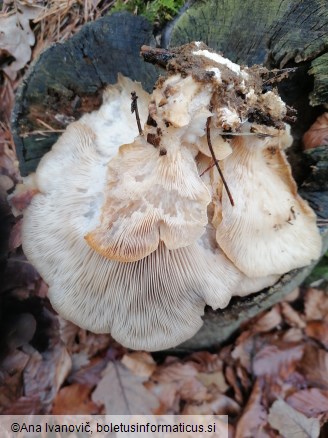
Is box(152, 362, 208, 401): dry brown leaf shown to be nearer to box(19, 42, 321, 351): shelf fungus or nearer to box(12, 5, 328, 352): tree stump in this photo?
box(12, 5, 328, 352): tree stump

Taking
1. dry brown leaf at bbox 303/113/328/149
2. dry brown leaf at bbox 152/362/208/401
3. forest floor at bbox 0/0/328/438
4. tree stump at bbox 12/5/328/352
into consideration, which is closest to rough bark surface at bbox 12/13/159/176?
tree stump at bbox 12/5/328/352

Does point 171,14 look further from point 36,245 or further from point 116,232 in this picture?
point 36,245

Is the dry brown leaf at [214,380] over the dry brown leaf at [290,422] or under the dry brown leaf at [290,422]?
over

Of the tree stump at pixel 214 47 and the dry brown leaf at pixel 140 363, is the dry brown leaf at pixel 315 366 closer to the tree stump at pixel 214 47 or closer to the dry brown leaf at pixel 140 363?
the tree stump at pixel 214 47

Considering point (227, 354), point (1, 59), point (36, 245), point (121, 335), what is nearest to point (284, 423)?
point (227, 354)

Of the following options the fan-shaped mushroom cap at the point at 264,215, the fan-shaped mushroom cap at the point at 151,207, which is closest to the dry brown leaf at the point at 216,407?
the fan-shaped mushroom cap at the point at 264,215

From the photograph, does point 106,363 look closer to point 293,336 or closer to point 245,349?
point 245,349

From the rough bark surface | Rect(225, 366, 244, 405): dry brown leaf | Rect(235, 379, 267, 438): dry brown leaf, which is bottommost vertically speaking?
Rect(235, 379, 267, 438): dry brown leaf
